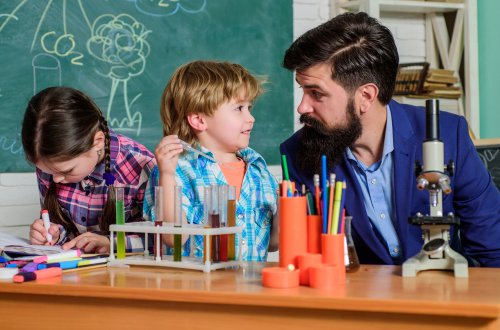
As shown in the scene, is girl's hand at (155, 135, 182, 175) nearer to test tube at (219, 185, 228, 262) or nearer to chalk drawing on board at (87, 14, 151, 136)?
test tube at (219, 185, 228, 262)

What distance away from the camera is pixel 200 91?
7.31 feet

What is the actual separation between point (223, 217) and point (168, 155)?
328mm

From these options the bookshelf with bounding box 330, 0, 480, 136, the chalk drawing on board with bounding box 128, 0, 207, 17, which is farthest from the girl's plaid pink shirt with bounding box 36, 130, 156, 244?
the bookshelf with bounding box 330, 0, 480, 136

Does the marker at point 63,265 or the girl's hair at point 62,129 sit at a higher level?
the girl's hair at point 62,129

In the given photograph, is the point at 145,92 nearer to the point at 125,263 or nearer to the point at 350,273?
the point at 125,263

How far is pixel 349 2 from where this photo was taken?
13.0 ft

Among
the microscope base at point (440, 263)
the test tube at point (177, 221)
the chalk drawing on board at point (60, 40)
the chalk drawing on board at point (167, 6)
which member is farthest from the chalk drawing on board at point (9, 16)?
the microscope base at point (440, 263)

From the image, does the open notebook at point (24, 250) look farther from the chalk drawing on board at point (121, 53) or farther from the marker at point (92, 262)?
the chalk drawing on board at point (121, 53)

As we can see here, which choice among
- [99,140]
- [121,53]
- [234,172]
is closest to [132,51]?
[121,53]

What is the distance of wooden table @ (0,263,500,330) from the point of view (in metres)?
1.23

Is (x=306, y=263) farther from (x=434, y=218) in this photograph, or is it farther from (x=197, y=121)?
(x=197, y=121)

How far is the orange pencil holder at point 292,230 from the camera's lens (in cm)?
150

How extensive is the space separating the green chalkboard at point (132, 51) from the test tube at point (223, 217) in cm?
180

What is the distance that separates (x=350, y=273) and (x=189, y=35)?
2365mm
